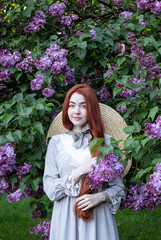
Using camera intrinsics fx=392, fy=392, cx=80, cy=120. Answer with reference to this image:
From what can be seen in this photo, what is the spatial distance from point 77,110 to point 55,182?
492 millimetres

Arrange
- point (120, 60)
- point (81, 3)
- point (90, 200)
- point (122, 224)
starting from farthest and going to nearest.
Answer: point (122, 224)
point (81, 3)
point (120, 60)
point (90, 200)

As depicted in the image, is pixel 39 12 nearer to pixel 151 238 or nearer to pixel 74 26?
pixel 74 26

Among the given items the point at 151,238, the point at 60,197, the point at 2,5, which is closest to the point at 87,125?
the point at 60,197

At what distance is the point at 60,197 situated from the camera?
8.36 feet

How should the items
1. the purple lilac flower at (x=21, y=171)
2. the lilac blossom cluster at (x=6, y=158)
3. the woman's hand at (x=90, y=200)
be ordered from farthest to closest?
1. the purple lilac flower at (x=21, y=171)
2. the lilac blossom cluster at (x=6, y=158)
3. the woman's hand at (x=90, y=200)

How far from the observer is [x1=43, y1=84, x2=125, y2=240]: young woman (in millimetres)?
2471

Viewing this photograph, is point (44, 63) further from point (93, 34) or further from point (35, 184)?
point (35, 184)

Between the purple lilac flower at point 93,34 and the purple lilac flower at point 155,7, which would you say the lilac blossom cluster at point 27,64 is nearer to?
the purple lilac flower at point 93,34

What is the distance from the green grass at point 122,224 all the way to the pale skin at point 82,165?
280 cm

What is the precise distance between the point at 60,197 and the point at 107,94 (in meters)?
1.14

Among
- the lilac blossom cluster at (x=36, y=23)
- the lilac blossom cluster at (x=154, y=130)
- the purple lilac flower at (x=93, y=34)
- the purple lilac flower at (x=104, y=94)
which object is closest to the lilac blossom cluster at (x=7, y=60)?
the lilac blossom cluster at (x=36, y=23)

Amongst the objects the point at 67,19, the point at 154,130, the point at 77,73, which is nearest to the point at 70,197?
the point at 154,130

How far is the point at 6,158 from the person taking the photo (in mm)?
2568

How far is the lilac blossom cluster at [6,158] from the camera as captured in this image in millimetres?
2543
